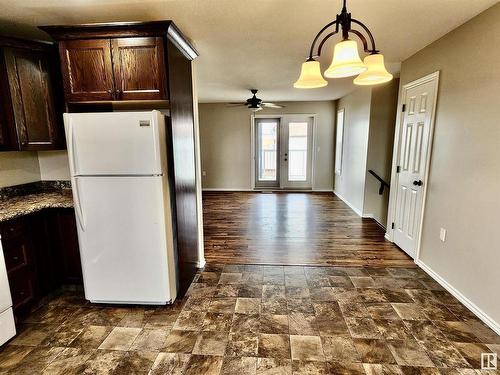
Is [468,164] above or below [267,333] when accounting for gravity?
above

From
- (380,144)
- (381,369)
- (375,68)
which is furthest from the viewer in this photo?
(380,144)

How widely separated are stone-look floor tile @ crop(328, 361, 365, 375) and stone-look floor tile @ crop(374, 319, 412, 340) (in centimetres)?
40

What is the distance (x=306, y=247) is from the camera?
3645mm

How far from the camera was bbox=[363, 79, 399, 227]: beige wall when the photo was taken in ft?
15.0

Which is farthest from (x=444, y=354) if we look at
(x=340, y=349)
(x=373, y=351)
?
(x=340, y=349)

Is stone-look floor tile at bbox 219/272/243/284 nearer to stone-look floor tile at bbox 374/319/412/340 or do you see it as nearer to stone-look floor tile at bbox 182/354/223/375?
stone-look floor tile at bbox 182/354/223/375

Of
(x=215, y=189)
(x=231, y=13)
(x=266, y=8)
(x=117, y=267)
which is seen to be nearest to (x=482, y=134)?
(x=266, y=8)

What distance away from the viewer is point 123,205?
2.19 m

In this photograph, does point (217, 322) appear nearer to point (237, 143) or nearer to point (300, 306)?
point (300, 306)

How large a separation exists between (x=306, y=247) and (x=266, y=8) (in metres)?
2.77

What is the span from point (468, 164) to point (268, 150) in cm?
528

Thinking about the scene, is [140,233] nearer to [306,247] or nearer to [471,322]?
[306,247]

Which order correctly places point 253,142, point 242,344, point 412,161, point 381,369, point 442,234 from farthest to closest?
1. point 253,142
2. point 412,161
3. point 442,234
4. point 242,344
5. point 381,369

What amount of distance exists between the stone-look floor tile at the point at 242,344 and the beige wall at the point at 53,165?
2.45 meters
